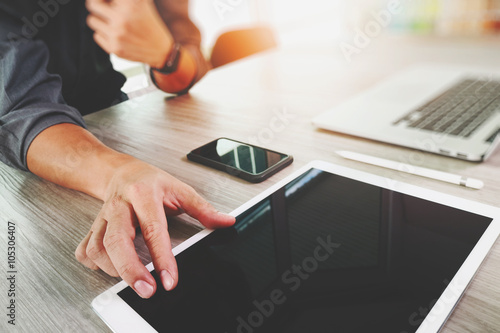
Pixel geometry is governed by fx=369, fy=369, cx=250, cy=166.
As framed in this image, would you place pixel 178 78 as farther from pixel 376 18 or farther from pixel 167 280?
pixel 376 18

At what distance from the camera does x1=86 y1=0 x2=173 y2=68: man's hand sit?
1.17 m

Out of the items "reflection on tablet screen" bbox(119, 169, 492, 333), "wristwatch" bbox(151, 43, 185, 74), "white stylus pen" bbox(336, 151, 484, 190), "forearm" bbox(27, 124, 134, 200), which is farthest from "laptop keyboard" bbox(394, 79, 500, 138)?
"wristwatch" bbox(151, 43, 185, 74)

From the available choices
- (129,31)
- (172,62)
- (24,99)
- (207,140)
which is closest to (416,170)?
(207,140)

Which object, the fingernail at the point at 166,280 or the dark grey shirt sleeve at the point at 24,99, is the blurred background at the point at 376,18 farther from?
the fingernail at the point at 166,280

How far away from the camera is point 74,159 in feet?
2.05

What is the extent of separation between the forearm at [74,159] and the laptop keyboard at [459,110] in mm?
517

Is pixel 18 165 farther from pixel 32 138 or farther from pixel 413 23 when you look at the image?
pixel 413 23

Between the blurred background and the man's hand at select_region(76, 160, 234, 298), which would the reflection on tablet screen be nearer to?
the man's hand at select_region(76, 160, 234, 298)

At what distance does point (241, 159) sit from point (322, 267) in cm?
29

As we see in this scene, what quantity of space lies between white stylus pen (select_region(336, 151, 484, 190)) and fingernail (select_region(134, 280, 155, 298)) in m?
0.38

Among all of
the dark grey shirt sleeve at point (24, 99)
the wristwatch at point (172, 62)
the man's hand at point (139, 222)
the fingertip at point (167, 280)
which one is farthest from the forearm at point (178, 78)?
the fingertip at point (167, 280)

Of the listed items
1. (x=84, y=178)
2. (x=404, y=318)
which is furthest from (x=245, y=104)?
(x=404, y=318)

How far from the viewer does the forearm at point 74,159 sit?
0.58m

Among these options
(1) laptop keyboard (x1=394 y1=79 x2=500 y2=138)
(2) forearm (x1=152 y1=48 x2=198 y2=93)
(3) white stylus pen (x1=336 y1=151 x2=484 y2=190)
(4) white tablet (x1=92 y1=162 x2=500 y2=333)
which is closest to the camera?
(4) white tablet (x1=92 y1=162 x2=500 y2=333)
